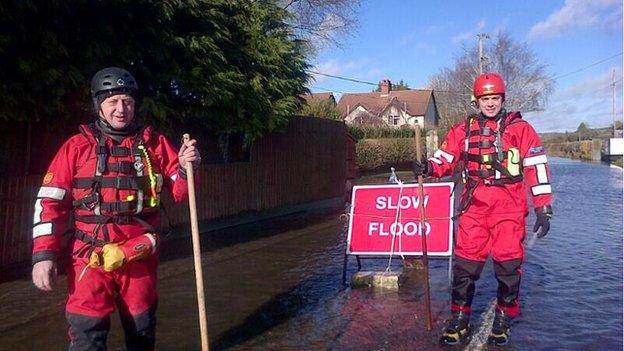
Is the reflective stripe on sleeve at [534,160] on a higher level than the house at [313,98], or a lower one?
lower

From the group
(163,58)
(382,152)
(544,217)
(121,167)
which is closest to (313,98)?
(382,152)

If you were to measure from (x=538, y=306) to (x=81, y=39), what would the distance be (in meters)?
6.50

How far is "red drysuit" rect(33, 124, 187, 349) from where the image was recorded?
3600 millimetres

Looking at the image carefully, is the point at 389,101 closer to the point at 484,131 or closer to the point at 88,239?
the point at 484,131

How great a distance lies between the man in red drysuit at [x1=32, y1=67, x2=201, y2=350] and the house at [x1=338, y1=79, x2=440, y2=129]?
5930 centimetres

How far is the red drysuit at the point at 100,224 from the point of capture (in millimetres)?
3600

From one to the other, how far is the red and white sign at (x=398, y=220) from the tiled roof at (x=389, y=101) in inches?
2399

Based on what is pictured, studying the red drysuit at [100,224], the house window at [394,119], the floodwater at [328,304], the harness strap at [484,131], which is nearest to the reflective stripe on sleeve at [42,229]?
the red drysuit at [100,224]

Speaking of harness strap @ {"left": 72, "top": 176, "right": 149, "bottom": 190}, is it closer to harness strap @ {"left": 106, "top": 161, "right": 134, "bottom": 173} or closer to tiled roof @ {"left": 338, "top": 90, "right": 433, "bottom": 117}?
harness strap @ {"left": 106, "top": 161, "right": 134, "bottom": 173}

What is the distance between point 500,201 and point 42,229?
3.57m

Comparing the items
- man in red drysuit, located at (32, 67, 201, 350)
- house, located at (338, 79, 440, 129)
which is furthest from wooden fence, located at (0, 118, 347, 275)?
house, located at (338, 79, 440, 129)

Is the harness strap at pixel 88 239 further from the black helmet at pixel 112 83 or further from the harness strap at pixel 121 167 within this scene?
the black helmet at pixel 112 83

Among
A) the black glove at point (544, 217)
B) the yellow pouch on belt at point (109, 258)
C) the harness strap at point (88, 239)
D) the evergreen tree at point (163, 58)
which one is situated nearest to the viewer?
the yellow pouch on belt at point (109, 258)

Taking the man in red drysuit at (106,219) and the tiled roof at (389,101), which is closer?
the man in red drysuit at (106,219)
